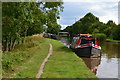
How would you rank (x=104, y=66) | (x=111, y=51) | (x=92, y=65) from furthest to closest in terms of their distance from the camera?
(x=111, y=51) → (x=92, y=65) → (x=104, y=66)

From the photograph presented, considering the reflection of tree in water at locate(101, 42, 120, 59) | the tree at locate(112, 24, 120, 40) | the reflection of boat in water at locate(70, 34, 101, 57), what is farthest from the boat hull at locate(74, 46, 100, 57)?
the tree at locate(112, 24, 120, 40)

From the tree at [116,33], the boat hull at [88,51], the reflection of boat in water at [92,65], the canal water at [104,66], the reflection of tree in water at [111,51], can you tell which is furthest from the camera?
the tree at [116,33]

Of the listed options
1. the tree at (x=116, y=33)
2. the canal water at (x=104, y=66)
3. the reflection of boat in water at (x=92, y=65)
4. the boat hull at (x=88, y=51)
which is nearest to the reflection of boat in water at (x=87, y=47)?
the boat hull at (x=88, y=51)

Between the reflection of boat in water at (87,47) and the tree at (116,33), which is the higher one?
the tree at (116,33)

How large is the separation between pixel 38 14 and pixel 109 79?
12.5m

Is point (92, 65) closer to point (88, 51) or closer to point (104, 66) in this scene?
point (104, 66)

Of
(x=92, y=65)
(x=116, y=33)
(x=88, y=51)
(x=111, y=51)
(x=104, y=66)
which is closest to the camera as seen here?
(x=104, y=66)

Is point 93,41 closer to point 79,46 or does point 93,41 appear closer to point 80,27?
point 79,46

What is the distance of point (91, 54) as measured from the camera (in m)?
26.0

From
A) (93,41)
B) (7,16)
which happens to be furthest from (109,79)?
(93,41)

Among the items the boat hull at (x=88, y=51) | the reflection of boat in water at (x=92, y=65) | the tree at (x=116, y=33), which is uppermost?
the tree at (x=116, y=33)

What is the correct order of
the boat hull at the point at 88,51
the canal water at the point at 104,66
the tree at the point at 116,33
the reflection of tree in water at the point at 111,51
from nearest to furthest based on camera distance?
the canal water at the point at 104,66, the boat hull at the point at 88,51, the reflection of tree in water at the point at 111,51, the tree at the point at 116,33

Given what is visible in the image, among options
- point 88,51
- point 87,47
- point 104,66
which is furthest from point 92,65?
point 87,47

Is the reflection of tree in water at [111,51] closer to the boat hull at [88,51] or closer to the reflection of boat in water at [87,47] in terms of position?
the boat hull at [88,51]
